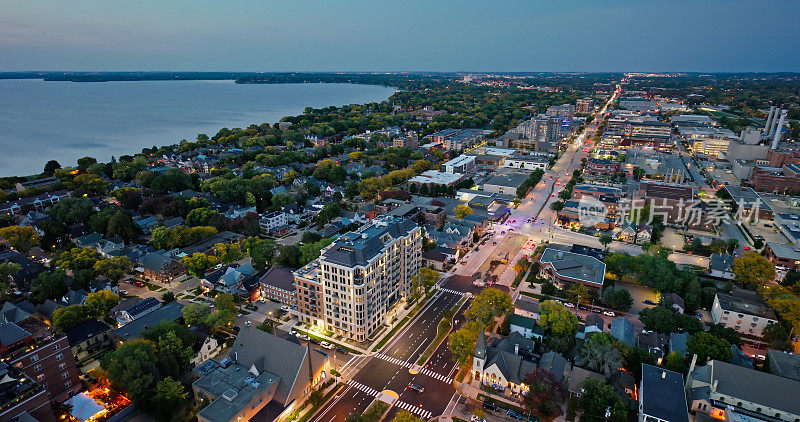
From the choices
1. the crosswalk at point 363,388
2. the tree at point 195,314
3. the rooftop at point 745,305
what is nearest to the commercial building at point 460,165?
the rooftop at point 745,305

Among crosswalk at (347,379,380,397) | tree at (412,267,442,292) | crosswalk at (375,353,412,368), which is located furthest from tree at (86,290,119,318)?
tree at (412,267,442,292)

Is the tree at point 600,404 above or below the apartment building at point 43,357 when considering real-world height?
below

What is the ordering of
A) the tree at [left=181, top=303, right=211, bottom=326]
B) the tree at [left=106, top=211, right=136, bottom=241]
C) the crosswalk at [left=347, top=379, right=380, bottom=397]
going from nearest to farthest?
the crosswalk at [left=347, top=379, right=380, bottom=397]
the tree at [left=181, top=303, right=211, bottom=326]
the tree at [left=106, top=211, right=136, bottom=241]

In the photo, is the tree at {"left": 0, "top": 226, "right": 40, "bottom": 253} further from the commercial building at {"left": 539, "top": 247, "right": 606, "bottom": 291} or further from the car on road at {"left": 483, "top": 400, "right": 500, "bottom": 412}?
the commercial building at {"left": 539, "top": 247, "right": 606, "bottom": 291}

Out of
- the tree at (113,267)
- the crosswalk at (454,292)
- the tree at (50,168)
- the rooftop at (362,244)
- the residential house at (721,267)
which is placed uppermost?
the rooftop at (362,244)

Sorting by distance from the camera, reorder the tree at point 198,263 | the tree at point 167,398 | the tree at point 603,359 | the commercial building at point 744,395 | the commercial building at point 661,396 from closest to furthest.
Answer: the commercial building at point 661,396 < the commercial building at point 744,395 < the tree at point 167,398 < the tree at point 603,359 < the tree at point 198,263

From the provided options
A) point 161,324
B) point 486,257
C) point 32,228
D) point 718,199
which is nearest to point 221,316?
point 161,324

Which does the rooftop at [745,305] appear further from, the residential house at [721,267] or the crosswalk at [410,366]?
the crosswalk at [410,366]

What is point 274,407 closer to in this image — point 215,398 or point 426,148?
point 215,398
